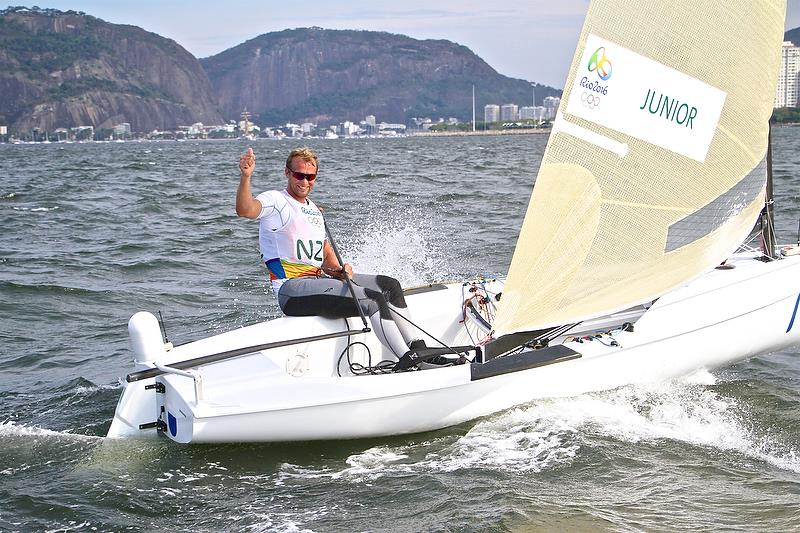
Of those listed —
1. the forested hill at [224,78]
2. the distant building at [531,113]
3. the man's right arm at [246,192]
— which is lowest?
the man's right arm at [246,192]

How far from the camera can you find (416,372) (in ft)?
14.8

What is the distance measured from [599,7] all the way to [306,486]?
2.67 m

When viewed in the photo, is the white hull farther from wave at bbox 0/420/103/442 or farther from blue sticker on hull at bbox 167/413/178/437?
wave at bbox 0/420/103/442

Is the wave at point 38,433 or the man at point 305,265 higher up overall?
the man at point 305,265

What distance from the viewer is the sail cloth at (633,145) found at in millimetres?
4633

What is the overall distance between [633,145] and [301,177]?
1706 mm

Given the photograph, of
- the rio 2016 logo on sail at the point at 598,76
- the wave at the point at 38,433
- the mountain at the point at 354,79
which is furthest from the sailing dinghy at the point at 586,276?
the mountain at the point at 354,79

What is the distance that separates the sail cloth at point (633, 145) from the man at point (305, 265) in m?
0.63

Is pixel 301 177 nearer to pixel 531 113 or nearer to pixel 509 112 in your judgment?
pixel 531 113

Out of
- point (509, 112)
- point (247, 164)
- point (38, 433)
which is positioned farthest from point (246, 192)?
point (509, 112)

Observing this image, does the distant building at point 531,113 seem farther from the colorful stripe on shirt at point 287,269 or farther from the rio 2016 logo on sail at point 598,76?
the colorful stripe on shirt at point 287,269

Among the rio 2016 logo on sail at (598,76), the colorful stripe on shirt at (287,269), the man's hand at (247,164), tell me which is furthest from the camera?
the colorful stripe on shirt at (287,269)

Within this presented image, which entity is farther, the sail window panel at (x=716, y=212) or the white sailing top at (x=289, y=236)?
the sail window panel at (x=716, y=212)

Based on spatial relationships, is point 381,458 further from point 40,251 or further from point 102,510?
point 40,251
